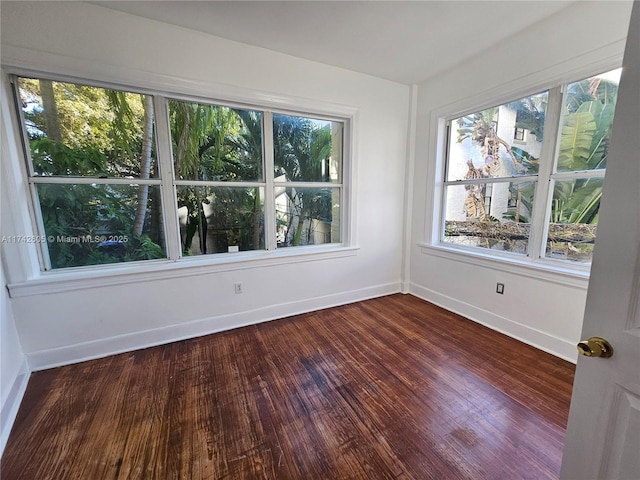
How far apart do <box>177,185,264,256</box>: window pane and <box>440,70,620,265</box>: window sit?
2.23 meters

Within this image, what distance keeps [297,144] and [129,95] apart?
1.49m

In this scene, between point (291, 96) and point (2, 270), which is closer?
point (2, 270)

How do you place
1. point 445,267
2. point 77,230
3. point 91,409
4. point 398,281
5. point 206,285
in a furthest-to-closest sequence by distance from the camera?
1. point 398,281
2. point 445,267
3. point 206,285
4. point 77,230
5. point 91,409

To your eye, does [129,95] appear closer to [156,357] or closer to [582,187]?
[156,357]

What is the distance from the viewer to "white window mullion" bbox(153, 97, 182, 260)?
2244 millimetres

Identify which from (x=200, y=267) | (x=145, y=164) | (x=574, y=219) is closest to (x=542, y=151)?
(x=574, y=219)

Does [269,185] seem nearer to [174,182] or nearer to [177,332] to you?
[174,182]

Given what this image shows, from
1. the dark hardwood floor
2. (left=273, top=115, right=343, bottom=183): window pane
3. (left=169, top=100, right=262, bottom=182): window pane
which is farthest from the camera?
(left=273, top=115, right=343, bottom=183): window pane

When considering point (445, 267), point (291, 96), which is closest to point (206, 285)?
point (291, 96)

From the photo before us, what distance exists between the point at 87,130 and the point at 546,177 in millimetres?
3681

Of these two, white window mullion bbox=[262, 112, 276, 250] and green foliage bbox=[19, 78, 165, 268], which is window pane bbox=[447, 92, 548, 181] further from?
green foliage bbox=[19, 78, 165, 268]

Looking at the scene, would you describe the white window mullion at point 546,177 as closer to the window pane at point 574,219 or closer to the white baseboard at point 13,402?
the window pane at point 574,219

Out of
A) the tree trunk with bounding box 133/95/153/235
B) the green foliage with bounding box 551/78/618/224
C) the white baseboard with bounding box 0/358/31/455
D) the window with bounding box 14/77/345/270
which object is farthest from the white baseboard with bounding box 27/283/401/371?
the green foliage with bounding box 551/78/618/224

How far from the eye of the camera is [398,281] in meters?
3.61
